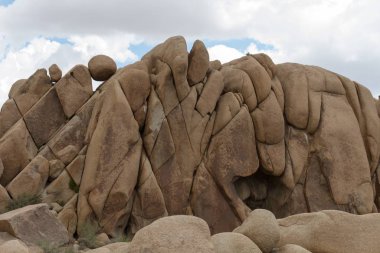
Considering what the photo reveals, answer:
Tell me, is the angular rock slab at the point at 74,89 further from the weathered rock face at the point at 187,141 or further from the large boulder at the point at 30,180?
the large boulder at the point at 30,180

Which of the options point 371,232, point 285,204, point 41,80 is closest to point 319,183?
point 285,204

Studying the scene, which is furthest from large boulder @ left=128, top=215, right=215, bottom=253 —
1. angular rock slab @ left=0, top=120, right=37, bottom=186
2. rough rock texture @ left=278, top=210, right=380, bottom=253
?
angular rock slab @ left=0, top=120, right=37, bottom=186

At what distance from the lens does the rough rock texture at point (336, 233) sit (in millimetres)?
18031

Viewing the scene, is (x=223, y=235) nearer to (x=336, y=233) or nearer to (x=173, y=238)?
(x=173, y=238)

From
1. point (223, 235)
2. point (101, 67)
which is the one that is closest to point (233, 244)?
point (223, 235)

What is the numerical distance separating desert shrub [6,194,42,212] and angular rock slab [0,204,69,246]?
2.54 meters

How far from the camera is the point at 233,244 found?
51.4 ft

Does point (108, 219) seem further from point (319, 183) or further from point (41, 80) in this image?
point (319, 183)

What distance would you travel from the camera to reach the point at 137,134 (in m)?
27.0

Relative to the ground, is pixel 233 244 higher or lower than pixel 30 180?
higher

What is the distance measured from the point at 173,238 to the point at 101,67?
1682 cm

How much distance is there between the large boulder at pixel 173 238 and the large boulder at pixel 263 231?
2.21 meters

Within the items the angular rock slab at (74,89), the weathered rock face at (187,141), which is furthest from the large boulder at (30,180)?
the angular rock slab at (74,89)

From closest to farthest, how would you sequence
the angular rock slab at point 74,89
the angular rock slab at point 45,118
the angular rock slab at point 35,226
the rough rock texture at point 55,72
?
the angular rock slab at point 35,226 → the angular rock slab at point 45,118 → the angular rock slab at point 74,89 → the rough rock texture at point 55,72
